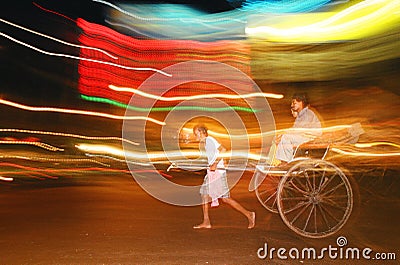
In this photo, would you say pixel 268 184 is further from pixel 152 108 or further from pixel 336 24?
pixel 152 108

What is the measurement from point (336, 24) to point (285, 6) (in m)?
0.64

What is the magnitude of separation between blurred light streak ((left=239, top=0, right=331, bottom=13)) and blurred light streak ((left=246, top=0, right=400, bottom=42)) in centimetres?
9

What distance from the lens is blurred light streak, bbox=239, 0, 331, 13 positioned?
18.9 ft

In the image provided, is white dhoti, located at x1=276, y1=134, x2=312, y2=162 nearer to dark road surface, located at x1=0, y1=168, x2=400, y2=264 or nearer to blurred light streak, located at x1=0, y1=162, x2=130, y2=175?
dark road surface, located at x1=0, y1=168, x2=400, y2=264

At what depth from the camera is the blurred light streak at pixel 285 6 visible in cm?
575

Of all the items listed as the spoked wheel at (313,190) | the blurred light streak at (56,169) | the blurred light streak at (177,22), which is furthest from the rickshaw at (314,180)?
Result: the blurred light streak at (56,169)

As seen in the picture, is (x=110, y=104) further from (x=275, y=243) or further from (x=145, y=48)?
(x=275, y=243)

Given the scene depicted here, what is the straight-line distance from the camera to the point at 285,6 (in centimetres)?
591

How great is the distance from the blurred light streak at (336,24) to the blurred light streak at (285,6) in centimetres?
9

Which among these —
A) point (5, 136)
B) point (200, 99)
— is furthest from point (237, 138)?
point (5, 136)

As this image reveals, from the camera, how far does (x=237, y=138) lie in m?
6.94

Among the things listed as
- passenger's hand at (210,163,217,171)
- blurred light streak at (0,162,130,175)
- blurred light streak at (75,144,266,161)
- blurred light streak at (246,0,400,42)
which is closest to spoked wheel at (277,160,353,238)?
passenger's hand at (210,163,217,171)

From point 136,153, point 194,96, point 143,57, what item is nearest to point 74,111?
point 136,153

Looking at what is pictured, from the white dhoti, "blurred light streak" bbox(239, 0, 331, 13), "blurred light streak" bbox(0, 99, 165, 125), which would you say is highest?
"blurred light streak" bbox(239, 0, 331, 13)
